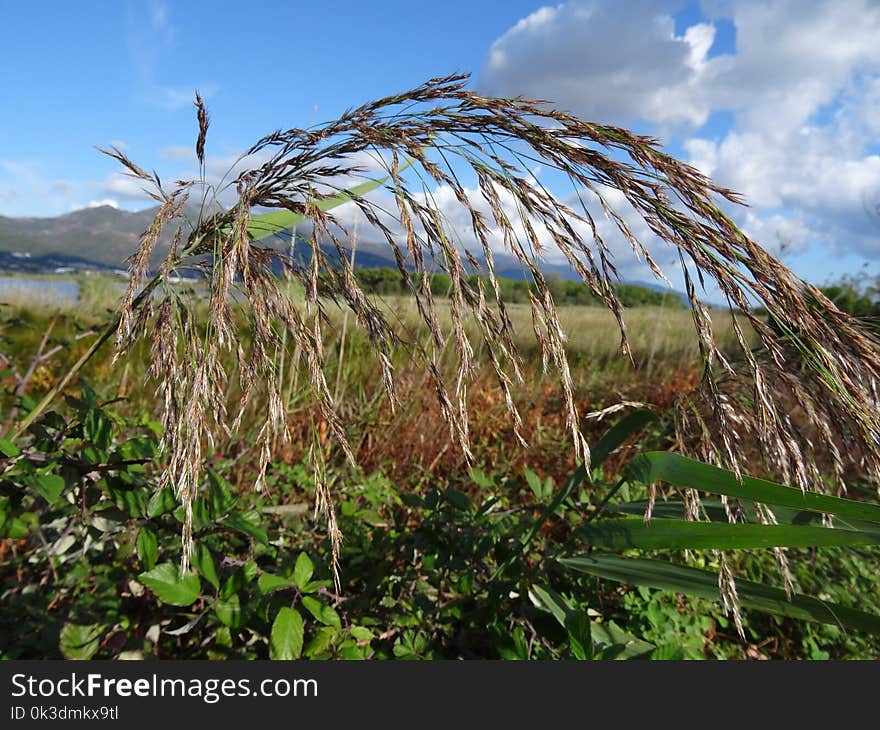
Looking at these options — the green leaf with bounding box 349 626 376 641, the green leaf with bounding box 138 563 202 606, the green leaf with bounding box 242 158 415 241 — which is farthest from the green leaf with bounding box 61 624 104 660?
the green leaf with bounding box 242 158 415 241

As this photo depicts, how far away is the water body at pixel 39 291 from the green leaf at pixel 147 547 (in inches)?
308

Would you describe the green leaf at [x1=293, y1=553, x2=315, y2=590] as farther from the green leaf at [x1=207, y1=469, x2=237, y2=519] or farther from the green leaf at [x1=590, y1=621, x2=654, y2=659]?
the green leaf at [x1=590, y1=621, x2=654, y2=659]

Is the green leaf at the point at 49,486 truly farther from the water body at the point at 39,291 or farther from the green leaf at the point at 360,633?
the water body at the point at 39,291

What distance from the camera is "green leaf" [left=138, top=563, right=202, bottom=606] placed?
1.22m

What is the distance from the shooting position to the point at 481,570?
169 centimetres

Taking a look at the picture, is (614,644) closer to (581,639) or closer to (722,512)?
(581,639)

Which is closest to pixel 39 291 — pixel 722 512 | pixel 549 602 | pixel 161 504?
pixel 161 504

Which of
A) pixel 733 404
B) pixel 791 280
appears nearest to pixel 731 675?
pixel 733 404

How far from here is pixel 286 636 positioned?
1202 millimetres

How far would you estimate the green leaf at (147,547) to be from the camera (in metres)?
1.23

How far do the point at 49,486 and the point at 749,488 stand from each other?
137 centimetres

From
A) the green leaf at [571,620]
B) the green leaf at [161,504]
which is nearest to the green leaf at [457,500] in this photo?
the green leaf at [571,620]

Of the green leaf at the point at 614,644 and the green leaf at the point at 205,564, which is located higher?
the green leaf at the point at 205,564

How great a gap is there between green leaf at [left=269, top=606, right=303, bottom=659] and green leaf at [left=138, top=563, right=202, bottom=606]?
22 centimetres
